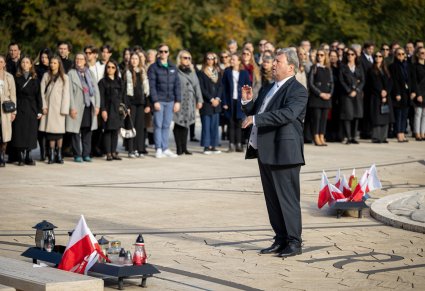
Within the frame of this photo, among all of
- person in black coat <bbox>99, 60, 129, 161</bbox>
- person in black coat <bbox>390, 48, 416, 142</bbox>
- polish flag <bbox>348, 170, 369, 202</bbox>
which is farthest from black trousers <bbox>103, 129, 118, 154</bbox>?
person in black coat <bbox>390, 48, 416, 142</bbox>

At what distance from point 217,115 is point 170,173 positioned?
4.16 m

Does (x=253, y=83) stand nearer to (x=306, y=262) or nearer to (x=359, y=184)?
(x=359, y=184)

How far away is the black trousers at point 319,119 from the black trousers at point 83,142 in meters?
5.48

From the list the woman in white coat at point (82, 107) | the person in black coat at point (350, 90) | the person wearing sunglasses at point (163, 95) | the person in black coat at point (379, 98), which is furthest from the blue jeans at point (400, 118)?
the woman in white coat at point (82, 107)

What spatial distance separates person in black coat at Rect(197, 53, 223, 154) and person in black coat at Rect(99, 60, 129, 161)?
2213 millimetres

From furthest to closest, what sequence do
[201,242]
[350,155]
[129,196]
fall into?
[350,155]
[129,196]
[201,242]

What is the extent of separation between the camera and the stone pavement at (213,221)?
446 inches

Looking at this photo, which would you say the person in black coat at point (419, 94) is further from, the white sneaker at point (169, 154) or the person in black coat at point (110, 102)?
the person in black coat at point (110, 102)

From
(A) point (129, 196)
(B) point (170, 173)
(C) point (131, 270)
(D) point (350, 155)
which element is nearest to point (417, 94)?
(D) point (350, 155)

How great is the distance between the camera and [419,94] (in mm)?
27391

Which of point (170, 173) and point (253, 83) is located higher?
point (253, 83)

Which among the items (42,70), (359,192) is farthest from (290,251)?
(42,70)

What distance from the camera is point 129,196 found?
56.4 feet

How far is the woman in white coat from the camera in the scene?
70.2 ft
